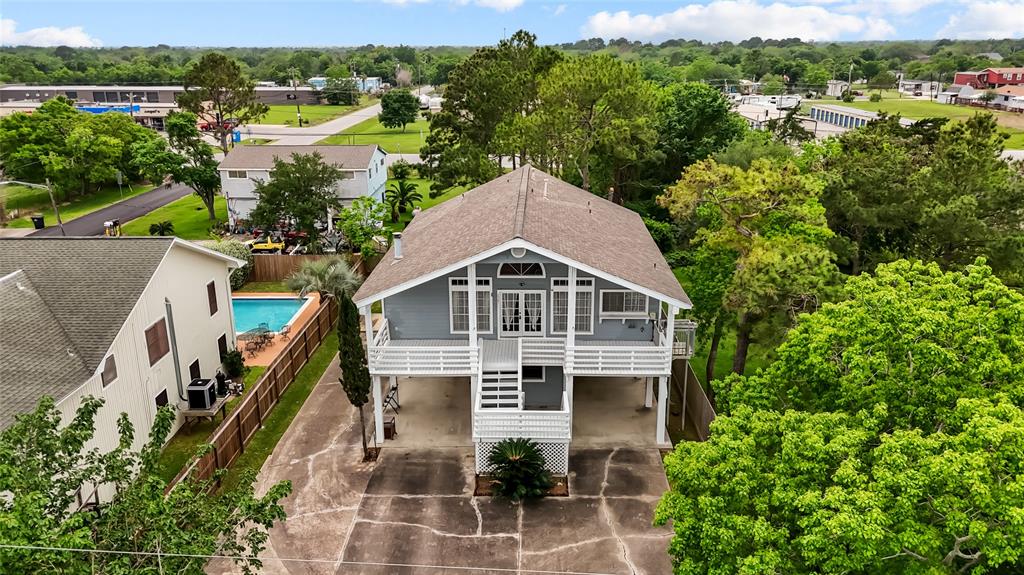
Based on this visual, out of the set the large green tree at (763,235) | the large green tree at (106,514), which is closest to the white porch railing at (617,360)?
the large green tree at (763,235)

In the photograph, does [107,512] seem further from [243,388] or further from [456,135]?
[456,135]

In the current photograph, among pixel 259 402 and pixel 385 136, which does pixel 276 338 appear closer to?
pixel 259 402

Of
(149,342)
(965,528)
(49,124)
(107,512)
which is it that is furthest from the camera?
(49,124)

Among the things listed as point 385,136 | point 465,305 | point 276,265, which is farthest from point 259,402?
point 385,136

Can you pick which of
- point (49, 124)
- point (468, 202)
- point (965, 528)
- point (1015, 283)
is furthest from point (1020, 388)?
point (49, 124)

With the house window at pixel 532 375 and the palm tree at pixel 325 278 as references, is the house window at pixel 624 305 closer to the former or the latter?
the house window at pixel 532 375

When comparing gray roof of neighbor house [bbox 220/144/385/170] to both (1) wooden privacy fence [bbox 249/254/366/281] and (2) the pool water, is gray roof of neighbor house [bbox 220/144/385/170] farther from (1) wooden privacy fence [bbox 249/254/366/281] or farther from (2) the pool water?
(2) the pool water
